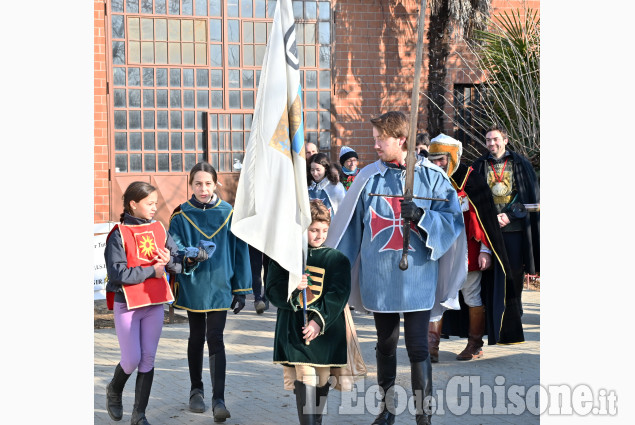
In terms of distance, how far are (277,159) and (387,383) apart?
1.68 metres

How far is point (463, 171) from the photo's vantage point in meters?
7.73

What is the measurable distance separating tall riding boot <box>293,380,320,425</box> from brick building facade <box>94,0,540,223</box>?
10163 mm

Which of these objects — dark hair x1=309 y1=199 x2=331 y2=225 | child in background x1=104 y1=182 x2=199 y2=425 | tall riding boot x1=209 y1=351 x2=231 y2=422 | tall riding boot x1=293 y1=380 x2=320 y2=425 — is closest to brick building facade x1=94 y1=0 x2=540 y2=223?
tall riding boot x1=209 y1=351 x2=231 y2=422

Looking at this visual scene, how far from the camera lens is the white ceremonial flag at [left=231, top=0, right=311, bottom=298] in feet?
17.4

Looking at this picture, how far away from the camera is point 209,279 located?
619 cm

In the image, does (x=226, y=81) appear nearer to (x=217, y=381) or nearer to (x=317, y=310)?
(x=217, y=381)

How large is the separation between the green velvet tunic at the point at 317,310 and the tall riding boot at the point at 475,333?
2.84 meters

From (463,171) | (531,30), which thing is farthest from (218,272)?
(531,30)

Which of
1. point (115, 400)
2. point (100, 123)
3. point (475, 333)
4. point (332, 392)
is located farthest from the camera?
point (100, 123)

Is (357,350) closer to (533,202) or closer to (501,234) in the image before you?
(501,234)

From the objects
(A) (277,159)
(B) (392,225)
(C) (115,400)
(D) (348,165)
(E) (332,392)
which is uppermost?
(D) (348,165)

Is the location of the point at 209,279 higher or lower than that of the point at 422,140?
lower

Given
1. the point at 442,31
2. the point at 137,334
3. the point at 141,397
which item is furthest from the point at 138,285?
the point at 442,31

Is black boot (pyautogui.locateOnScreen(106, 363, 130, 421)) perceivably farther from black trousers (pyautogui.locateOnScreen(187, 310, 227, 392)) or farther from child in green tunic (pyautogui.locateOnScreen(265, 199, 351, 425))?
child in green tunic (pyautogui.locateOnScreen(265, 199, 351, 425))
